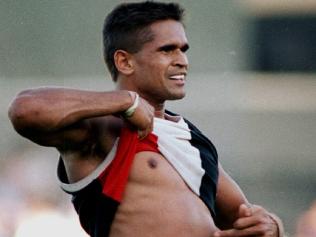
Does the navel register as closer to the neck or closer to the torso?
the torso

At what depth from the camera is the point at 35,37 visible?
521 inches

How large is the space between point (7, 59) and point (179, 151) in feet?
22.5

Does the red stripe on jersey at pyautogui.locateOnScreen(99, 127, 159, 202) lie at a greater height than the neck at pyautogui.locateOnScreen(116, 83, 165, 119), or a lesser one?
lesser

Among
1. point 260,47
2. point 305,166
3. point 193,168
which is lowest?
point 305,166

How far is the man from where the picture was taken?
594cm

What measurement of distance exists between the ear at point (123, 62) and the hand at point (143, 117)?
0.35m

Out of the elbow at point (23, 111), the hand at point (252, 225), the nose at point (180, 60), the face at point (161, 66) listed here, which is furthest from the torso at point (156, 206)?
the elbow at point (23, 111)

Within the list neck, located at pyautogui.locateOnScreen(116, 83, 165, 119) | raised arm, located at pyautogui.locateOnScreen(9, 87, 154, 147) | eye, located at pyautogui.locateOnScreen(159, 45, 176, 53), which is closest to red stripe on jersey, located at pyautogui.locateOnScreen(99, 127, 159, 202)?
raised arm, located at pyautogui.locateOnScreen(9, 87, 154, 147)

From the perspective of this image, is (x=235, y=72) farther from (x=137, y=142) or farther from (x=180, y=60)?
(x=137, y=142)

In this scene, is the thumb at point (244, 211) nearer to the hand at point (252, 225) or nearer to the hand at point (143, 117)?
the hand at point (252, 225)

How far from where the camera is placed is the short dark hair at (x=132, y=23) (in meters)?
6.37

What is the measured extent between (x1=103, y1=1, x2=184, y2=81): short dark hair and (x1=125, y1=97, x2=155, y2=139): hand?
0.39 meters

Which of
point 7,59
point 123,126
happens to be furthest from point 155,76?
point 7,59

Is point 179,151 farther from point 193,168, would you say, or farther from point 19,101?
point 19,101
